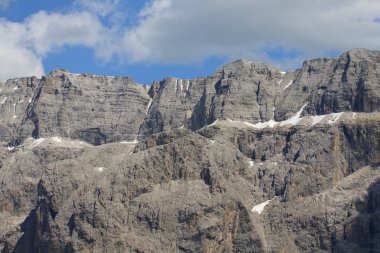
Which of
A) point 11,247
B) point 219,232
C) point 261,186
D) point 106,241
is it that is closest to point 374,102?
point 261,186

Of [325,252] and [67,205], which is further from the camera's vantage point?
[67,205]

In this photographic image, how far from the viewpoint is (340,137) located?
632 ft

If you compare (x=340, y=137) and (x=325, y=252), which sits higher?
(x=340, y=137)

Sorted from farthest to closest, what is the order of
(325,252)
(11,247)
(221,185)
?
1. (11,247)
2. (221,185)
3. (325,252)

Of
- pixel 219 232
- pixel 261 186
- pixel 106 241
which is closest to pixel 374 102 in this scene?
pixel 261 186

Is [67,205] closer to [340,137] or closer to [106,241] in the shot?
[106,241]

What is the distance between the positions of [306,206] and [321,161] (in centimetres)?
1146

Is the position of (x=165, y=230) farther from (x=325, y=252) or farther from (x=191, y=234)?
(x=325, y=252)

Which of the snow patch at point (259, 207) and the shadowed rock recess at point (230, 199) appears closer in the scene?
the shadowed rock recess at point (230, 199)

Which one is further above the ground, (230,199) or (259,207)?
(230,199)

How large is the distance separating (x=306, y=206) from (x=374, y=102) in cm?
2796

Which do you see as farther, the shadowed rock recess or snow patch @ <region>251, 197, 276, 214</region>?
snow patch @ <region>251, 197, 276, 214</region>

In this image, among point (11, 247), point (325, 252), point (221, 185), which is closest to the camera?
point (325, 252)

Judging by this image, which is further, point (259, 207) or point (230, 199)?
point (259, 207)
